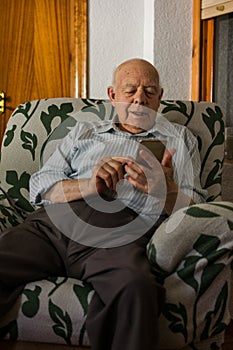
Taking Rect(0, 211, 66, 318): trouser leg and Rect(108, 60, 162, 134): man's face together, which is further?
Rect(108, 60, 162, 134): man's face

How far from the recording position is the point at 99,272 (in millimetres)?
1387

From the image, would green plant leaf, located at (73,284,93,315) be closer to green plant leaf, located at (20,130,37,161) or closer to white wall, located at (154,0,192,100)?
green plant leaf, located at (20,130,37,161)

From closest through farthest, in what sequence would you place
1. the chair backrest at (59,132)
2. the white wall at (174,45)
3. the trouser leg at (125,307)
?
the trouser leg at (125,307), the chair backrest at (59,132), the white wall at (174,45)

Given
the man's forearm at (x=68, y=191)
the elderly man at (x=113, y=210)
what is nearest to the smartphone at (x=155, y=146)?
the elderly man at (x=113, y=210)

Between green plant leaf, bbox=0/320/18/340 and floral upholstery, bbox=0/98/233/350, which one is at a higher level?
floral upholstery, bbox=0/98/233/350

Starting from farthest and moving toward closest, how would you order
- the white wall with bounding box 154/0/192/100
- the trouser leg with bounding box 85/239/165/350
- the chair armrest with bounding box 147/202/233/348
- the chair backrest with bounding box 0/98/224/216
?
the white wall with bounding box 154/0/192/100, the chair backrest with bounding box 0/98/224/216, the chair armrest with bounding box 147/202/233/348, the trouser leg with bounding box 85/239/165/350

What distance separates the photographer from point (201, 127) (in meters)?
2.04

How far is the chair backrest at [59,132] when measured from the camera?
2.00m

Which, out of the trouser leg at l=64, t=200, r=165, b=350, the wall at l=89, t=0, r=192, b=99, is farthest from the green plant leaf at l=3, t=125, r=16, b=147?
the wall at l=89, t=0, r=192, b=99

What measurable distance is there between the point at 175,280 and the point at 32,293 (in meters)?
0.37

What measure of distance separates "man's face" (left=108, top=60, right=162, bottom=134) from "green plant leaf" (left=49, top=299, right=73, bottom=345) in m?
0.76

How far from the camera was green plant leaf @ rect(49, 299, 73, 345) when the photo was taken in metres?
1.36

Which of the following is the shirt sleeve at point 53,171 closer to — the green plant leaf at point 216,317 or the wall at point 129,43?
the green plant leaf at point 216,317

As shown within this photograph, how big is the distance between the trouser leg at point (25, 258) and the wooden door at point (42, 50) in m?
1.71
